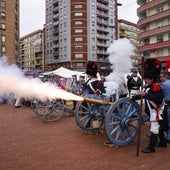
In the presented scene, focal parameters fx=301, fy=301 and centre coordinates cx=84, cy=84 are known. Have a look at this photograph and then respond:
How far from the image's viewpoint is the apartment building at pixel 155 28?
45.1 meters

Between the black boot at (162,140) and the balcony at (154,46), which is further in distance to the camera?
the balcony at (154,46)

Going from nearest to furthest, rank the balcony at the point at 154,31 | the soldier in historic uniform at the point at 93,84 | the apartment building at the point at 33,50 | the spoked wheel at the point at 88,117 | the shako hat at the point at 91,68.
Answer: the spoked wheel at the point at 88,117, the soldier in historic uniform at the point at 93,84, the shako hat at the point at 91,68, the balcony at the point at 154,31, the apartment building at the point at 33,50

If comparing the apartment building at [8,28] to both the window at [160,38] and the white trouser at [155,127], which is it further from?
the white trouser at [155,127]

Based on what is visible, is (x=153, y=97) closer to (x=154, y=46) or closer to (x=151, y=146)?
(x=151, y=146)

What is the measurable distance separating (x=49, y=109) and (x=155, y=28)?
3956cm

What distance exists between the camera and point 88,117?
8.27 metres

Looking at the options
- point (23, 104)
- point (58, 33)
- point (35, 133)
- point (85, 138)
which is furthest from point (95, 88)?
point (58, 33)

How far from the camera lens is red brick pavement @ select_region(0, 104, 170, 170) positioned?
213 inches

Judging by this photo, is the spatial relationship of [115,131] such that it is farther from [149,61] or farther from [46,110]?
[46,110]

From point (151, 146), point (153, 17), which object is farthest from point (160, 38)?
point (151, 146)

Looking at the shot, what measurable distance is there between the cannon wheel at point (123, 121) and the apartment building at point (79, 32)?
68.6m

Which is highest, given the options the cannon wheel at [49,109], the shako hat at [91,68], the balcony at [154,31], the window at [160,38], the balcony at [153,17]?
the balcony at [153,17]

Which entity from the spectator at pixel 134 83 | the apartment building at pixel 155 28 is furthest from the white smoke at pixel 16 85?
the apartment building at pixel 155 28

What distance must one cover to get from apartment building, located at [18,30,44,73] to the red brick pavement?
93270 mm
